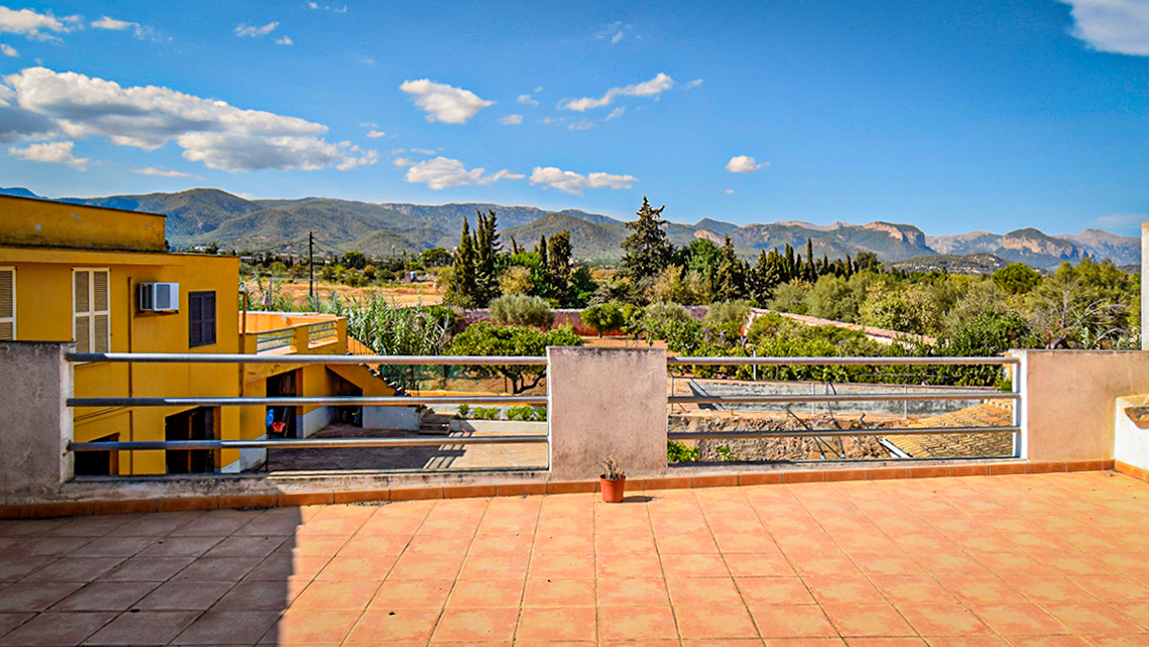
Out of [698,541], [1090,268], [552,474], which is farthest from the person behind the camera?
[1090,268]

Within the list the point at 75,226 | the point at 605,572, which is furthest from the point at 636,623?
the point at 75,226

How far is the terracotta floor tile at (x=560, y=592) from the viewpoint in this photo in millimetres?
2623

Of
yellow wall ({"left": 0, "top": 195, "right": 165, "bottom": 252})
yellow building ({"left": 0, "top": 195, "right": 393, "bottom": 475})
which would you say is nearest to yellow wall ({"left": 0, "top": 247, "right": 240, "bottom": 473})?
yellow building ({"left": 0, "top": 195, "right": 393, "bottom": 475})

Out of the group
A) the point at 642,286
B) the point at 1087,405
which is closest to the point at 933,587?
the point at 1087,405

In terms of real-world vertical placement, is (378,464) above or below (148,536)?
below

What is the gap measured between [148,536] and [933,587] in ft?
11.4

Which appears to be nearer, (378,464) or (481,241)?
(378,464)

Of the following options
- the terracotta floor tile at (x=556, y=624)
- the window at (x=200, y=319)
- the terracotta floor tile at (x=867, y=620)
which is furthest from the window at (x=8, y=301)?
the terracotta floor tile at (x=867, y=620)

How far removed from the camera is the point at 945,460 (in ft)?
14.0

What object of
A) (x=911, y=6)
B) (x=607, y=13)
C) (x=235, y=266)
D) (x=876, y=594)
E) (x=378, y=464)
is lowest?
(x=378, y=464)

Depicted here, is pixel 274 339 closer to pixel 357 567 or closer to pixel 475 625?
pixel 357 567

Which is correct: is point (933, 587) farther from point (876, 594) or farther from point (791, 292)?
point (791, 292)

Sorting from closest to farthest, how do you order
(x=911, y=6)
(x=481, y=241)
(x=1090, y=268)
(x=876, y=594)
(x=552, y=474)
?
(x=876, y=594)
(x=552, y=474)
(x=911, y=6)
(x=1090, y=268)
(x=481, y=241)

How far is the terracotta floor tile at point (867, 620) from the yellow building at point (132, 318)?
9107 millimetres
